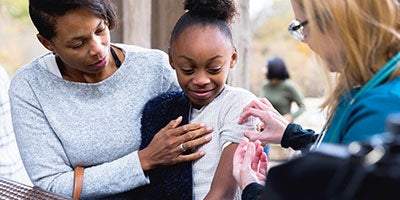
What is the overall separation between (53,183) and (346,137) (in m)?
1.00

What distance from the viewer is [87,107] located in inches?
78.6

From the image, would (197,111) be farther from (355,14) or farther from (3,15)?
(3,15)

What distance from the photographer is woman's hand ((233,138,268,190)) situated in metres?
1.56

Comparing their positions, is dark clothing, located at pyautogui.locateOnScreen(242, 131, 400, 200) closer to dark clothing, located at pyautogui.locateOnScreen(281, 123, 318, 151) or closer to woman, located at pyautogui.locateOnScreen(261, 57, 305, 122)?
dark clothing, located at pyautogui.locateOnScreen(281, 123, 318, 151)

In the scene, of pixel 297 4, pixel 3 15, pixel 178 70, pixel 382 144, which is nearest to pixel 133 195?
pixel 178 70

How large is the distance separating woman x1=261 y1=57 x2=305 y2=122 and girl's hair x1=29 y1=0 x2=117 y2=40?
444 centimetres

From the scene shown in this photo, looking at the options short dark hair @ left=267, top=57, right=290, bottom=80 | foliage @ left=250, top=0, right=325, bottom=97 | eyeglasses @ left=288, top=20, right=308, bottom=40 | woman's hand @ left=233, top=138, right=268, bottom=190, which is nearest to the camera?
eyeglasses @ left=288, top=20, right=308, bottom=40

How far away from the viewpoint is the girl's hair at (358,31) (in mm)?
1240

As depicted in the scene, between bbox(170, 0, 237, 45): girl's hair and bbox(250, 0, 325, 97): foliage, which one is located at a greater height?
bbox(170, 0, 237, 45): girl's hair

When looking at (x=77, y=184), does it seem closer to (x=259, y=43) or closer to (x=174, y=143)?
(x=174, y=143)

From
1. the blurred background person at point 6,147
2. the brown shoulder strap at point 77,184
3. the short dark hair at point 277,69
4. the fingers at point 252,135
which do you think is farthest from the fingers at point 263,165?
the short dark hair at point 277,69

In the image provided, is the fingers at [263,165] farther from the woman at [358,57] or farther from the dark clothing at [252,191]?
the woman at [358,57]

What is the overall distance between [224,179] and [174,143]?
7.5 inches

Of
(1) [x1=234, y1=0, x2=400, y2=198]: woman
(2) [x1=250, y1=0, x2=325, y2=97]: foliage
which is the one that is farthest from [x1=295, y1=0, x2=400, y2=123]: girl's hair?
(2) [x1=250, y1=0, x2=325, y2=97]: foliage
